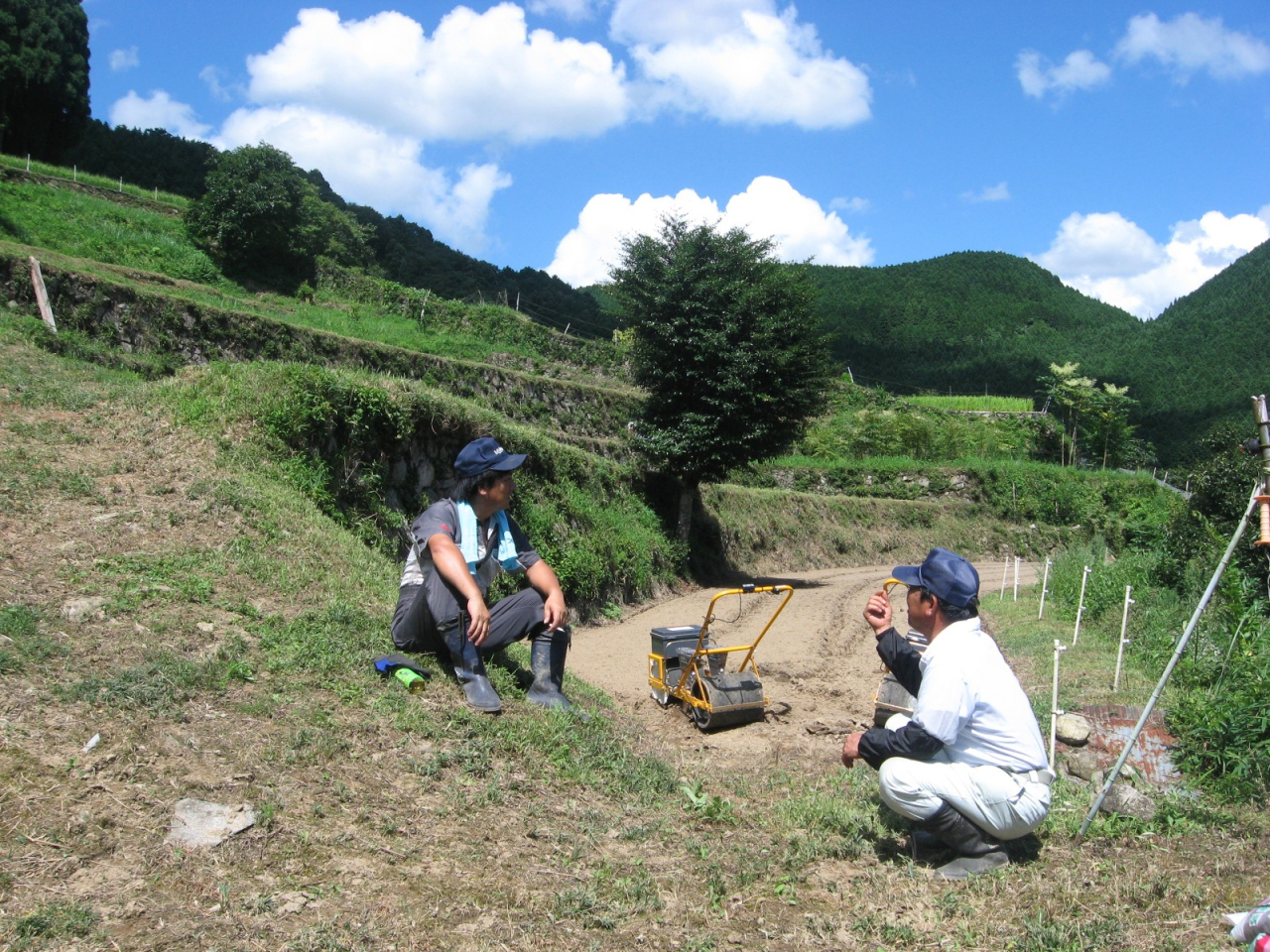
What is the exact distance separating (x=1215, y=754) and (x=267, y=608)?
224 inches

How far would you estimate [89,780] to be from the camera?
133 inches

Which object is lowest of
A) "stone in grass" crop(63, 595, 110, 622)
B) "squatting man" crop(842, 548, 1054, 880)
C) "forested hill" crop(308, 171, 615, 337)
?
"stone in grass" crop(63, 595, 110, 622)

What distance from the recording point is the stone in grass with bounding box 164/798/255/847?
323cm

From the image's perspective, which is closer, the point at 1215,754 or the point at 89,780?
the point at 89,780

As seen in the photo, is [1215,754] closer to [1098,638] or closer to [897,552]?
[1098,638]

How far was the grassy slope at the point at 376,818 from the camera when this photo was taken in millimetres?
3025

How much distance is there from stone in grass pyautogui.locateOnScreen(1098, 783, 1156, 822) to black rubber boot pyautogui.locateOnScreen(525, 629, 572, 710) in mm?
2909

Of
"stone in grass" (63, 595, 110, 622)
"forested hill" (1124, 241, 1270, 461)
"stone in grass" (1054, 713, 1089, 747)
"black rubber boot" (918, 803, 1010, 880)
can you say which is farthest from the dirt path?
"forested hill" (1124, 241, 1270, 461)

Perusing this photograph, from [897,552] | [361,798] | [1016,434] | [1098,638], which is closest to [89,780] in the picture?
[361,798]

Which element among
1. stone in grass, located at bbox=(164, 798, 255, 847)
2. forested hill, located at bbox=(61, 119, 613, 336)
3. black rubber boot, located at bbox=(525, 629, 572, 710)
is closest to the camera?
stone in grass, located at bbox=(164, 798, 255, 847)

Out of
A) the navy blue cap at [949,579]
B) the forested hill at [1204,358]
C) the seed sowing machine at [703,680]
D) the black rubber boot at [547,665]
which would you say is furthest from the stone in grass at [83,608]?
the forested hill at [1204,358]

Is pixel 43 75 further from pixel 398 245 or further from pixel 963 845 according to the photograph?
pixel 963 845

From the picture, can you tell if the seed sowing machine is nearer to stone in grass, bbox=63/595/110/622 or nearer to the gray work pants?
the gray work pants

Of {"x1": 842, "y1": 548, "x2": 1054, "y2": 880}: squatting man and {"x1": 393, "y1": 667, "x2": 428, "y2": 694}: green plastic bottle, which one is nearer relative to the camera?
{"x1": 842, "y1": 548, "x2": 1054, "y2": 880}: squatting man
